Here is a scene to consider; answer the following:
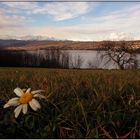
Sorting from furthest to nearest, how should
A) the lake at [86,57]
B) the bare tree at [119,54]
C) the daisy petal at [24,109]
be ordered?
the bare tree at [119,54], the lake at [86,57], the daisy petal at [24,109]

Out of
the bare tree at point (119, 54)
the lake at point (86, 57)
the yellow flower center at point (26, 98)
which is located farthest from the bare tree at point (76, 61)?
the yellow flower center at point (26, 98)

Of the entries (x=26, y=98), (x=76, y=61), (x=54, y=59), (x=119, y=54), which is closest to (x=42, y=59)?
(x=54, y=59)

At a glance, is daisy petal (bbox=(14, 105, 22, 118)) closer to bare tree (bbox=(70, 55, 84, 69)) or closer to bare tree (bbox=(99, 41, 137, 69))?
bare tree (bbox=(70, 55, 84, 69))

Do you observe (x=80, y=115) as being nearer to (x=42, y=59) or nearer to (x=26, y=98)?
(x=26, y=98)

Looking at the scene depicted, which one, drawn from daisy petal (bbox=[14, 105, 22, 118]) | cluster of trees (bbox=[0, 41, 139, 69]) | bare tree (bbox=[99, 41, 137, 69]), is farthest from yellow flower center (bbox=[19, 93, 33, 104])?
bare tree (bbox=[99, 41, 137, 69])

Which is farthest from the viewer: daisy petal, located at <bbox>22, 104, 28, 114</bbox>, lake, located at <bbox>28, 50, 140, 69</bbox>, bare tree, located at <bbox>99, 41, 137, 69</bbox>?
bare tree, located at <bbox>99, 41, 137, 69</bbox>

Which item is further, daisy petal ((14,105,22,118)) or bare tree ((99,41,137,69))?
bare tree ((99,41,137,69))

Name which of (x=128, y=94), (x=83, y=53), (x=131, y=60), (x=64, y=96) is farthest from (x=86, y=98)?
(x=131, y=60)

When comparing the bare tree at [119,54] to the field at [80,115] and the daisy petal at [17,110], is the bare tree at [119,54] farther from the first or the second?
the daisy petal at [17,110]
